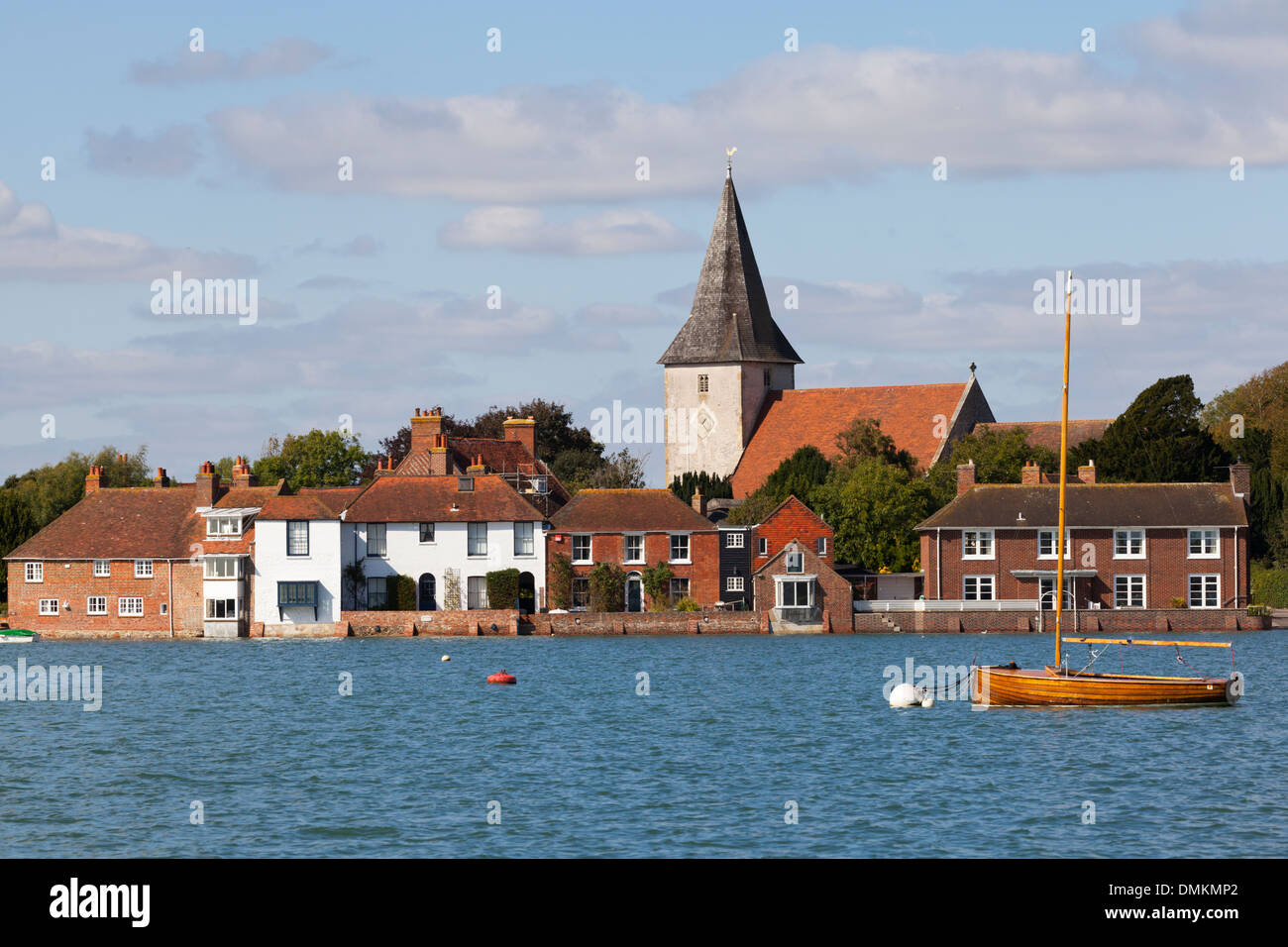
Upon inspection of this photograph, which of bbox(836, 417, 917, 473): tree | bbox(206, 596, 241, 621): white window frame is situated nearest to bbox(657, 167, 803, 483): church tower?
bbox(836, 417, 917, 473): tree

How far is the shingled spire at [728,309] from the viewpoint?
380 feet

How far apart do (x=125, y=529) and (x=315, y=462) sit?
105 ft

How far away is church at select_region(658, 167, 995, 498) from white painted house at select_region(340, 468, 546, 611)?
3402 cm

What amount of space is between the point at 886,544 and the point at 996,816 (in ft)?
208

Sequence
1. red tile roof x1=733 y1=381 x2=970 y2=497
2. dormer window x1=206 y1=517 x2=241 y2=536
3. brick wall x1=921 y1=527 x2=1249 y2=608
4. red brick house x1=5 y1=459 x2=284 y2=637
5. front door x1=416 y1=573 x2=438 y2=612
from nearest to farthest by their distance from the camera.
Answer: red brick house x1=5 y1=459 x2=284 y2=637 < dormer window x1=206 y1=517 x2=241 y2=536 < brick wall x1=921 y1=527 x2=1249 y2=608 < front door x1=416 y1=573 x2=438 y2=612 < red tile roof x1=733 y1=381 x2=970 y2=497

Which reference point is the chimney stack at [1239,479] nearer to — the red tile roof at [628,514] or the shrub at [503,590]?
the red tile roof at [628,514]

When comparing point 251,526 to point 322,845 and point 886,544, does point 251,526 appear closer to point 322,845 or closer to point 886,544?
point 886,544

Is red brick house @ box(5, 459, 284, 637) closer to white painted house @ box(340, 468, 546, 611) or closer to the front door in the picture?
white painted house @ box(340, 468, 546, 611)

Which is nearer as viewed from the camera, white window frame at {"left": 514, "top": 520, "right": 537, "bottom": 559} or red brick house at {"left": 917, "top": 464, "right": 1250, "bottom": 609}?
red brick house at {"left": 917, "top": 464, "right": 1250, "bottom": 609}

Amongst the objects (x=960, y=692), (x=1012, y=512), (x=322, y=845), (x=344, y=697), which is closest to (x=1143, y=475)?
(x=1012, y=512)

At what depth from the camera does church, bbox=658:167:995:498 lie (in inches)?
4498

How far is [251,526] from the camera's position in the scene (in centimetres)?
8212

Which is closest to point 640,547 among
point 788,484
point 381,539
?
point 381,539
